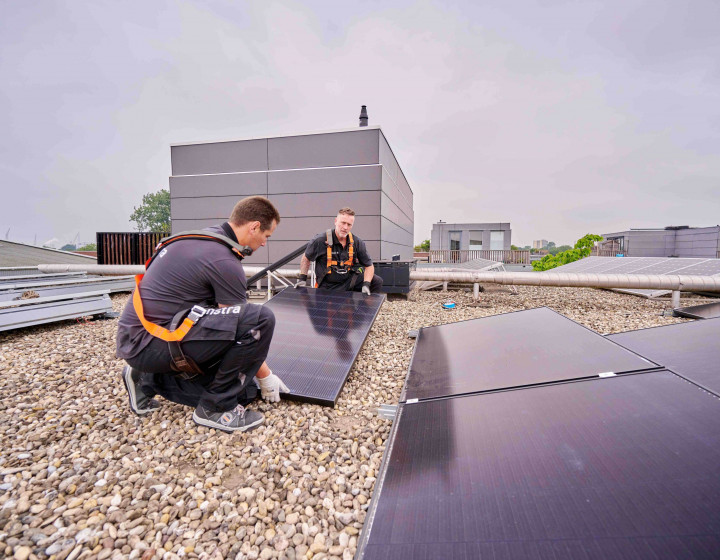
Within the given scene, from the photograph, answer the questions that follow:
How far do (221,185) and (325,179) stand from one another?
3.79 m

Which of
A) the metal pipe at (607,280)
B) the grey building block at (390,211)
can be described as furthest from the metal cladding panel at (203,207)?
the metal pipe at (607,280)

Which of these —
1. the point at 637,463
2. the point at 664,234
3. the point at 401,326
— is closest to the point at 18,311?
the point at 401,326

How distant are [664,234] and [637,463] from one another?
40.8 meters

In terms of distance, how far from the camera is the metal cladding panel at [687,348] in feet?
5.88

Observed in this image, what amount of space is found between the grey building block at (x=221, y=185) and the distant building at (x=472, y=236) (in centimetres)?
2518

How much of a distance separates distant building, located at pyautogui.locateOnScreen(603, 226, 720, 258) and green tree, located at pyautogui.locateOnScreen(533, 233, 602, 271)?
16.9m

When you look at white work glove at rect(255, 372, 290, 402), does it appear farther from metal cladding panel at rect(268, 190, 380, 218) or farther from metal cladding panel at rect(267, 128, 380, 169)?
metal cladding panel at rect(267, 128, 380, 169)

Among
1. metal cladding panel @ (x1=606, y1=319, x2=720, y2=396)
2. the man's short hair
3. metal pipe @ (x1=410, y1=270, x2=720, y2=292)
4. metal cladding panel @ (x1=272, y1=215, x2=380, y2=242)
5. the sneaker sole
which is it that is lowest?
the sneaker sole

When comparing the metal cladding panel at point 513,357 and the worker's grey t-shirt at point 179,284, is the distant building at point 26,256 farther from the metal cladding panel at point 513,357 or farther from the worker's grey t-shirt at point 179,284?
the metal cladding panel at point 513,357

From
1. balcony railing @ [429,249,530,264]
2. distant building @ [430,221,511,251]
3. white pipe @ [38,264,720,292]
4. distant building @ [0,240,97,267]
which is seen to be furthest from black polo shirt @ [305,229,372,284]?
distant building @ [430,221,511,251]

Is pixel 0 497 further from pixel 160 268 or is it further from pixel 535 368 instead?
pixel 535 368

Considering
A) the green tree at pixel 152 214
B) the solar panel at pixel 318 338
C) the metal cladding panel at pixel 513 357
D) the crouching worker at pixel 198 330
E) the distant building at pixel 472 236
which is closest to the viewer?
the metal cladding panel at pixel 513 357

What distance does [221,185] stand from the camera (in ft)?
38.9

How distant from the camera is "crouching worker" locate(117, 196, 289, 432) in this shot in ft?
7.82
